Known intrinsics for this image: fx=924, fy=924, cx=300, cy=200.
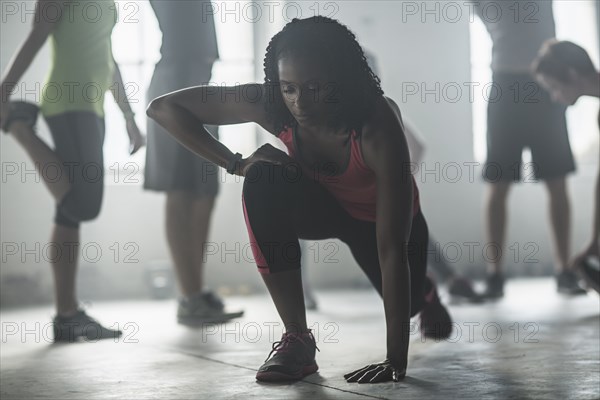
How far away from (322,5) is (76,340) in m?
2.33

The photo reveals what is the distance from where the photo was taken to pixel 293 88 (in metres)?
1.33

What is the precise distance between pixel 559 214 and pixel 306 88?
1.80 metres

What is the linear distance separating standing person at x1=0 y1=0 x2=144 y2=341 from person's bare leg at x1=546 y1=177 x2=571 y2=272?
1.49 m

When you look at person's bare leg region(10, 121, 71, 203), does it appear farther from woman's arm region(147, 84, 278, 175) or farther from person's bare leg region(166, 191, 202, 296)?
woman's arm region(147, 84, 278, 175)

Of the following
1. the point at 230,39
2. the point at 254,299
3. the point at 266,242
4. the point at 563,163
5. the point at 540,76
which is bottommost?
the point at 254,299

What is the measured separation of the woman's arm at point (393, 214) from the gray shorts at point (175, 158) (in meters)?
1.09

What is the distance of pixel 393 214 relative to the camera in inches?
52.8

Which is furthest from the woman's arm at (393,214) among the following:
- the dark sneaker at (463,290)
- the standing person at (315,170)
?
the dark sneaker at (463,290)

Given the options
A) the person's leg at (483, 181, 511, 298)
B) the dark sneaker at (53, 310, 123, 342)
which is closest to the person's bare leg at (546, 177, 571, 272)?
the person's leg at (483, 181, 511, 298)

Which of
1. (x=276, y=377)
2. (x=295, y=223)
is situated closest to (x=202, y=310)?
(x=295, y=223)

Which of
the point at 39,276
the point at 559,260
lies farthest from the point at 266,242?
the point at 39,276

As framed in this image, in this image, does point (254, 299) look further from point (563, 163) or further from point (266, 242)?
point (266, 242)

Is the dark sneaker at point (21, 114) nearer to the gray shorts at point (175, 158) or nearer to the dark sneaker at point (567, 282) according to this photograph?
the gray shorts at point (175, 158)

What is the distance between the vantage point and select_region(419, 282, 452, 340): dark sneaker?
6.06 feet
